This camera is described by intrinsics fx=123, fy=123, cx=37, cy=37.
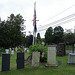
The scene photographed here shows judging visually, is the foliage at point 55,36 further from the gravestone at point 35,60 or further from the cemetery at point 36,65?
the gravestone at point 35,60

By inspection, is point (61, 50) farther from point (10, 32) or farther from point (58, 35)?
point (58, 35)

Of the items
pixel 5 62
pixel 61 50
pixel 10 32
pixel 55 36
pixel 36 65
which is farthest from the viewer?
pixel 55 36

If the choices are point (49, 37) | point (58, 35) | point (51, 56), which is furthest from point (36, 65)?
point (49, 37)

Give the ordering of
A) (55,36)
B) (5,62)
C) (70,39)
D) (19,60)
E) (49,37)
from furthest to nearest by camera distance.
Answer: (49,37), (55,36), (70,39), (19,60), (5,62)

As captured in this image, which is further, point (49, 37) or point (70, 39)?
point (49, 37)

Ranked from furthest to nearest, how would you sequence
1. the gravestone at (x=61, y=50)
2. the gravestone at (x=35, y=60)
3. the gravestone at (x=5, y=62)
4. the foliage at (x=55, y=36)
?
the foliage at (x=55, y=36)
the gravestone at (x=61, y=50)
the gravestone at (x=35, y=60)
the gravestone at (x=5, y=62)

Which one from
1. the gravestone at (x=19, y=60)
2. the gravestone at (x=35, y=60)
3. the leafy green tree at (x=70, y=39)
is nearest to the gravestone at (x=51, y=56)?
the gravestone at (x=35, y=60)

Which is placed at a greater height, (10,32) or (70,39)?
(10,32)

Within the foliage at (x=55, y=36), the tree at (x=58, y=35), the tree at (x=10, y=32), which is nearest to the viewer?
the tree at (x=10, y=32)

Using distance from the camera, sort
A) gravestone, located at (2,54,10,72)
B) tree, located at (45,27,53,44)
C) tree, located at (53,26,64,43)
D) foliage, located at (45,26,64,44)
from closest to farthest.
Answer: gravestone, located at (2,54,10,72), tree, located at (53,26,64,43), foliage, located at (45,26,64,44), tree, located at (45,27,53,44)

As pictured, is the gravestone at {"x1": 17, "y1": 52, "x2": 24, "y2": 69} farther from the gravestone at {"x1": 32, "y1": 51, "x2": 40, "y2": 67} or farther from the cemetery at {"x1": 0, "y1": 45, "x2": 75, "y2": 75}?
the gravestone at {"x1": 32, "y1": 51, "x2": 40, "y2": 67}

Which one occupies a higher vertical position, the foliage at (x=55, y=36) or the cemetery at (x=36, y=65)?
the foliage at (x=55, y=36)

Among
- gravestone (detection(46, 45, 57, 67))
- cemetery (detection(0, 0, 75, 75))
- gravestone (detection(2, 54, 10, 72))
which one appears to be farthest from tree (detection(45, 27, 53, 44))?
gravestone (detection(2, 54, 10, 72))

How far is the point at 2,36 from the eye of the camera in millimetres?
29016
